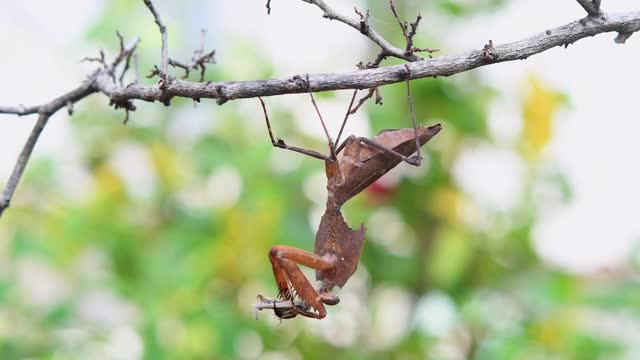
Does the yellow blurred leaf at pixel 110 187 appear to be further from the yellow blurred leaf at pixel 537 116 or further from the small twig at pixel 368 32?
the small twig at pixel 368 32

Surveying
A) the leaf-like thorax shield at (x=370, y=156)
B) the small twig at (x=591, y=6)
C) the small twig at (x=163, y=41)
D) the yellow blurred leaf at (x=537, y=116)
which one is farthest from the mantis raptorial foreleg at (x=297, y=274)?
the yellow blurred leaf at (x=537, y=116)

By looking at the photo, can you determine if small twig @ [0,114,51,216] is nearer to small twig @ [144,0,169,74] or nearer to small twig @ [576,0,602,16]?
small twig @ [144,0,169,74]

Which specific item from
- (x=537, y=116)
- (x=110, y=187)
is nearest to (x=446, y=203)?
(x=537, y=116)

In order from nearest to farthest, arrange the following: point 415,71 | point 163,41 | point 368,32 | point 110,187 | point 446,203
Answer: point 415,71 → point 368,32 → point 163,41 → point 446,203 → point 110,187

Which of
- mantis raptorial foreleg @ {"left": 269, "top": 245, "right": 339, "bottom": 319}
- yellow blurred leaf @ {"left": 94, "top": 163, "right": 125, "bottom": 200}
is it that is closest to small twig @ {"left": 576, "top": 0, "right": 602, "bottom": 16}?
mantis raptorial foreleg @ {"left": 269, "top": 245, "right": 339, "bottom": 319}

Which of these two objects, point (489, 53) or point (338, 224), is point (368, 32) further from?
point (338, 224)

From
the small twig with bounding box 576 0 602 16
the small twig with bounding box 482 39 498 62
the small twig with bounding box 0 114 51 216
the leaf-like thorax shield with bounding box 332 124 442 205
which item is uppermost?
the small twig with bounding box 576 0 602 16

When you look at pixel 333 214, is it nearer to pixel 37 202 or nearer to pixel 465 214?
pixel 465 214
